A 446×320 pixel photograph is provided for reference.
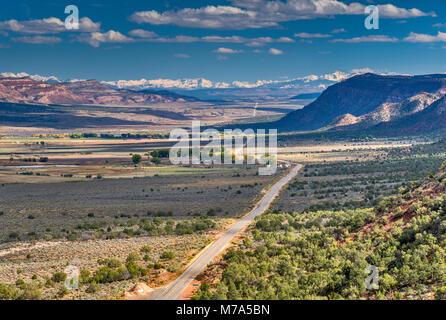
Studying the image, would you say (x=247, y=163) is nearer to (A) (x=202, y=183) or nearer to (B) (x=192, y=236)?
(A) (x=202, y=183)

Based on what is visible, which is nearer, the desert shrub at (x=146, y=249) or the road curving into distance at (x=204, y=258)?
the road curving into distance at (x=204, y=258)

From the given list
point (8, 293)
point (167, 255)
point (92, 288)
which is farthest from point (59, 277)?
point (167, 255)

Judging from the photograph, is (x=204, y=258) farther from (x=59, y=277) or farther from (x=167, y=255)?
(x=59, y=277)

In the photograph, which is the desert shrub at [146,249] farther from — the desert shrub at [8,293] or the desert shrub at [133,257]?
the desert shrub at [8,293]

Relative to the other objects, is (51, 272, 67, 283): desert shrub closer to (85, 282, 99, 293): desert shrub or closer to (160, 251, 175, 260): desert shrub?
(85, 282, 99, 293): desert shrub

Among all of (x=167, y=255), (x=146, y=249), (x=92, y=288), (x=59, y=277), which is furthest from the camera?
(x=146, y=249)

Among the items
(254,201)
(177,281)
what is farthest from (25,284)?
(254,201)

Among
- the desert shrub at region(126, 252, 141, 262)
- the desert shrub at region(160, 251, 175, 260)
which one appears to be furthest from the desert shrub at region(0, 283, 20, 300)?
the desert shrub at region(160, 251, 175, 260)

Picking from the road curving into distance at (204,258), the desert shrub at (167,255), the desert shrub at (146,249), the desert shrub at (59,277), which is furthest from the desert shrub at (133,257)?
the desert shrub at (59,277)
